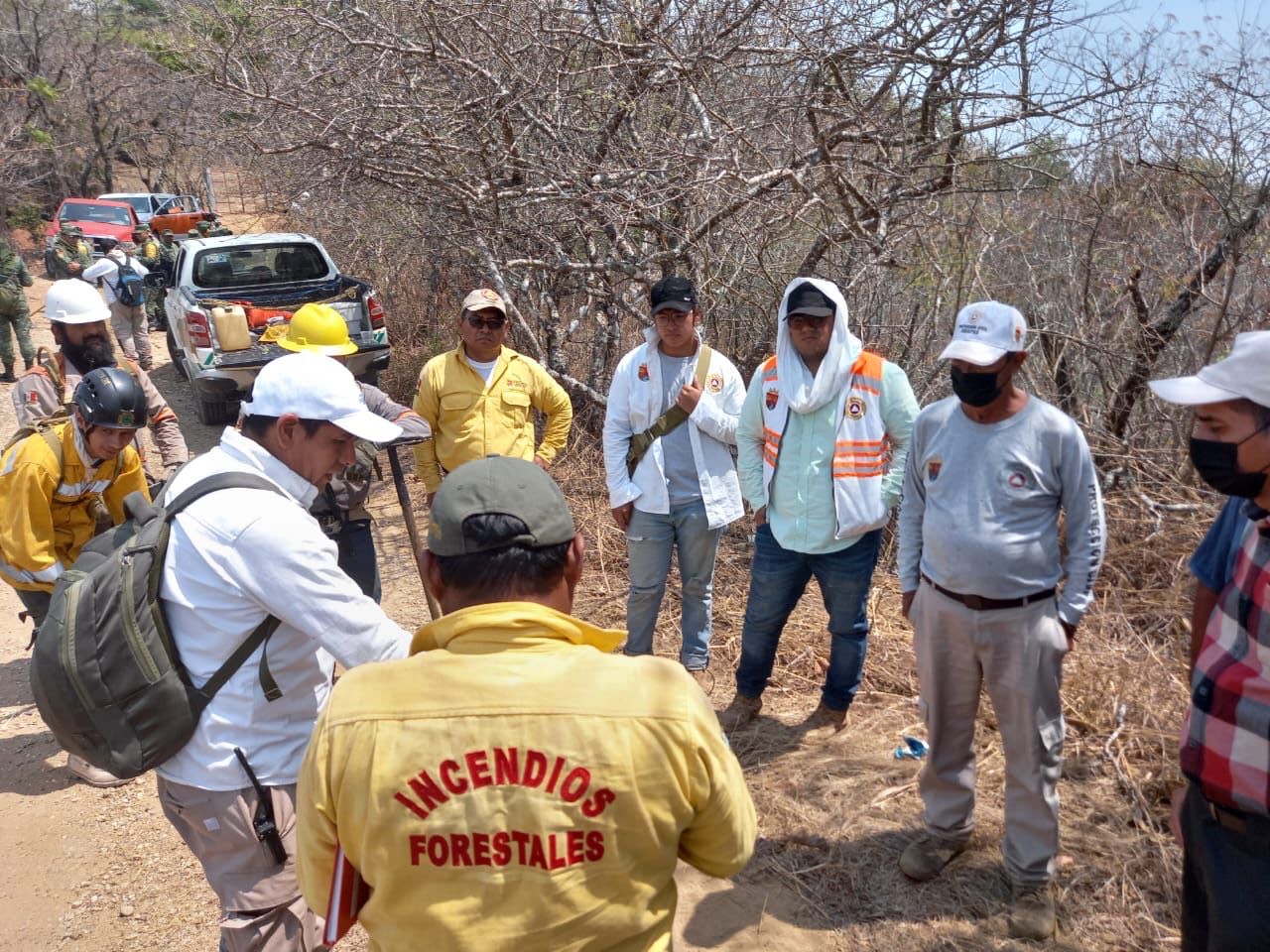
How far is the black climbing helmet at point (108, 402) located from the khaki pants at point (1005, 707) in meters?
2.96

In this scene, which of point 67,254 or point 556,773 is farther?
point 67,254

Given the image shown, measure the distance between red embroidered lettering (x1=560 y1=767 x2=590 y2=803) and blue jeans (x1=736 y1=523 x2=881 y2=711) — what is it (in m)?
2.50

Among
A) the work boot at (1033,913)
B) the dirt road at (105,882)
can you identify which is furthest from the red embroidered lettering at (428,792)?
the work boot at (1033,913)

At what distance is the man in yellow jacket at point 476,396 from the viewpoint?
4.53 meters

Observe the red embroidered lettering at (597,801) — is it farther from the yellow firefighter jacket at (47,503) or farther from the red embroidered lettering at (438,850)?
the yellow firefighter jacket at (47,503)

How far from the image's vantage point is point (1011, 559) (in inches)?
107

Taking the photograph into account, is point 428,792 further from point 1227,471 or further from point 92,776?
point 92,776

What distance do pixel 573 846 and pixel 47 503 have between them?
3.32 m

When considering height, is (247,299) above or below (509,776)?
above

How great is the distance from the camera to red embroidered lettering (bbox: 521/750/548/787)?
50.1 inches

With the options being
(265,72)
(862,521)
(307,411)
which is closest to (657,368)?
(862,521)

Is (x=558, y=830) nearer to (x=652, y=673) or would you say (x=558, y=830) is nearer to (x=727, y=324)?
(x=652, y=673)

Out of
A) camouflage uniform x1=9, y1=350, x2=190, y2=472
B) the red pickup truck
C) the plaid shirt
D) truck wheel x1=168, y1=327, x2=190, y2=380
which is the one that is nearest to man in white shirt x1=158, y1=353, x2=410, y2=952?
the plaid shirt

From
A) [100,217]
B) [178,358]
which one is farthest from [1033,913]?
[100,217]
